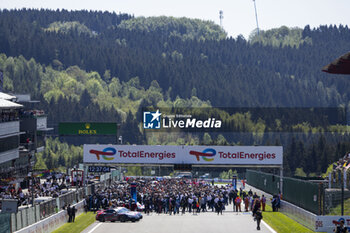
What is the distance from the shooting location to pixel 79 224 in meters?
39.4

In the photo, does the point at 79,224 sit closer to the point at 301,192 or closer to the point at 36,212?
the point at 36,212

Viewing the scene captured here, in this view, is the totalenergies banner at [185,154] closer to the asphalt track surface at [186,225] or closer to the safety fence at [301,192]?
the safety fence at [301,192]

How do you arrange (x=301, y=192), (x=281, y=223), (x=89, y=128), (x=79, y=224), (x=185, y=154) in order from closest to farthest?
(x=79, y=224) → (x=281, y=223) → (x=301, y=192) → (x=185, y=154) → (x=89, y=128)

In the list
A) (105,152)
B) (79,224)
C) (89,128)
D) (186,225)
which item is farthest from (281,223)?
(89,128)

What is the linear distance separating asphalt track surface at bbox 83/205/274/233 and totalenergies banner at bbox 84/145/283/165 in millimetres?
8108

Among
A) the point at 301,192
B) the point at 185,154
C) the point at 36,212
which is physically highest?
the point at 185,154

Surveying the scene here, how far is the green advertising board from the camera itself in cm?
7344

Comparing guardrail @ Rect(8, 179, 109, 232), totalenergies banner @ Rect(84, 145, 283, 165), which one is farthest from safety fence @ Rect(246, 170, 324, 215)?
guardrail @ Rect(8, 179, 109, 232)

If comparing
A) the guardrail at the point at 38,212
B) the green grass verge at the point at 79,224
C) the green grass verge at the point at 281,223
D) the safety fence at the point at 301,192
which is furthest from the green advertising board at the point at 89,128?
the green grass verge at the point at 281,223

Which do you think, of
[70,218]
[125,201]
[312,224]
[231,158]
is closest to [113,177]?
[231,158]

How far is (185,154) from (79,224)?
16.4m

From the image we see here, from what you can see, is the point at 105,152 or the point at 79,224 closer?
the point at 79,224

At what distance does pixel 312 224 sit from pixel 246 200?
517 inches

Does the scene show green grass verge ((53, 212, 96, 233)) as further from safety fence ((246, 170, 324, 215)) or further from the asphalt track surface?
safety fence ((246, 170, 324, 215))
